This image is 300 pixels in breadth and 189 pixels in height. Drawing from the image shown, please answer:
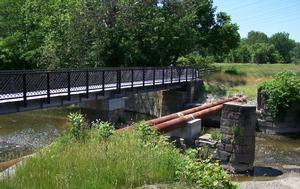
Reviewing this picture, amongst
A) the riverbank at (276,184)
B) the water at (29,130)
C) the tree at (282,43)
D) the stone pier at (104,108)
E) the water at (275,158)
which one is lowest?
the water at (275,158)

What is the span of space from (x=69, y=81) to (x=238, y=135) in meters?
8.64

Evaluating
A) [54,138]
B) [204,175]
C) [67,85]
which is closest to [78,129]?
[204,175]

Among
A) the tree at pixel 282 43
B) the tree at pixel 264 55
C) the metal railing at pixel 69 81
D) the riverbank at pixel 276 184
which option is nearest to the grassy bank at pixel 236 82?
the metal railing at pixel 69 81

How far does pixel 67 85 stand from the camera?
21.1 metres

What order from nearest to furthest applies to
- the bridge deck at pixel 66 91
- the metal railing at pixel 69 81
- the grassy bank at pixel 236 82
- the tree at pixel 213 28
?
the bridge deck at pixel 66 91
the metal railing at pixel 69 81
the grassy bank at pixel 236 82
the tree at pixel 213 28

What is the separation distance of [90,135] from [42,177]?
8.99 feet

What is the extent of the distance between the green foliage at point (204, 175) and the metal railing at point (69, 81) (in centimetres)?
1173

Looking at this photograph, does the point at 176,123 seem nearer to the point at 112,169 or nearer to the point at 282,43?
the point at 112,169

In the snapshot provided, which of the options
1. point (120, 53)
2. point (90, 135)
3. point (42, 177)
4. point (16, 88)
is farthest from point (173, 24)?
point (42, 177)

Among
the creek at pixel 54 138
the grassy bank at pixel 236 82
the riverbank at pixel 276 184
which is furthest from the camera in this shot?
the grassy bank at pixel 236 82

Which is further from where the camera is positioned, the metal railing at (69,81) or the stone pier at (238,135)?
the metal railing at (69,81)

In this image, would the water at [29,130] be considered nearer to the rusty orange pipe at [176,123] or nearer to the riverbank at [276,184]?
the rusty orange pipe at [176,123]

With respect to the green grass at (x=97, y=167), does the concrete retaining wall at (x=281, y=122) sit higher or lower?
lower

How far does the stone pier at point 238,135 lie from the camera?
16500 millimetres
